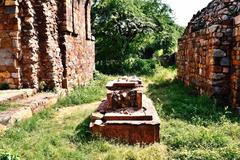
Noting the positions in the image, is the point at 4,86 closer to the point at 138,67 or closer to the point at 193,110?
the point at 193,110

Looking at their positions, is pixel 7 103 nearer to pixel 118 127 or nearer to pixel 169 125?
pixel 118 127

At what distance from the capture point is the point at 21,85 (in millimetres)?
8070

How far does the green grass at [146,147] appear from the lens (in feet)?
14.3

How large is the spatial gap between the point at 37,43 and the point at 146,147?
16.0 feet

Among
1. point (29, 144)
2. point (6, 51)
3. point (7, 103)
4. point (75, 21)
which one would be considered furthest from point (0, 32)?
point (29, 144)

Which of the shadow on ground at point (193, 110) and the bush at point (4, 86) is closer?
the shadow on ground at point (193, 110)

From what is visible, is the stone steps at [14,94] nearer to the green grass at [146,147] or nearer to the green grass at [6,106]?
the green grass at [6,106]

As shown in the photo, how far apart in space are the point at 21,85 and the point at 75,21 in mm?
3476

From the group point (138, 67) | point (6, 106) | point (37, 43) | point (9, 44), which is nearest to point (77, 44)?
point (37, 43)

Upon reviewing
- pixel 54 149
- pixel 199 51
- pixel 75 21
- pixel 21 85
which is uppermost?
pixel 75 21

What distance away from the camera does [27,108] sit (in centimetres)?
639

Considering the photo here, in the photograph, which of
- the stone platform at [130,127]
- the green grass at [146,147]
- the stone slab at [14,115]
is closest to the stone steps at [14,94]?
the stone slab at [14,115]

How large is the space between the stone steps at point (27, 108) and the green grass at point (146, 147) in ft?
0.50

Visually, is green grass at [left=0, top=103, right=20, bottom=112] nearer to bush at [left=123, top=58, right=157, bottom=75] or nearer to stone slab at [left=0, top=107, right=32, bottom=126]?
stone slab at [left=0, top=107, right=32, bottom=126]
